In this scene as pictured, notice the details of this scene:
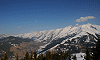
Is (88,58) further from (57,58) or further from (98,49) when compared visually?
(57,58)

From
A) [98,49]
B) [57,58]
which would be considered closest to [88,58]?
[98,49]

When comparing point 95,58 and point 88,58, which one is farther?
point 88,58

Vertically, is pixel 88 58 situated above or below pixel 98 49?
below

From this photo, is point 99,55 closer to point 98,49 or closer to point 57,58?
point 98,49

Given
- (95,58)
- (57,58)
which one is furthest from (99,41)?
(57,58)

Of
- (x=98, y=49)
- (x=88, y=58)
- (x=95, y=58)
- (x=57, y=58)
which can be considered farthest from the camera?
(x=57, y=58)

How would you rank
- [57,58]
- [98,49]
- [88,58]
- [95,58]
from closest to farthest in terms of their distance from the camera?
[98,49] < [95,58] < [88,58] < [57,58]

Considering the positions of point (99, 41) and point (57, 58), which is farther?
point (57, 58)

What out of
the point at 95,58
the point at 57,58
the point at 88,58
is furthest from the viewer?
the point at 57,58

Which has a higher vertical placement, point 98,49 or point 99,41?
point 99,41
